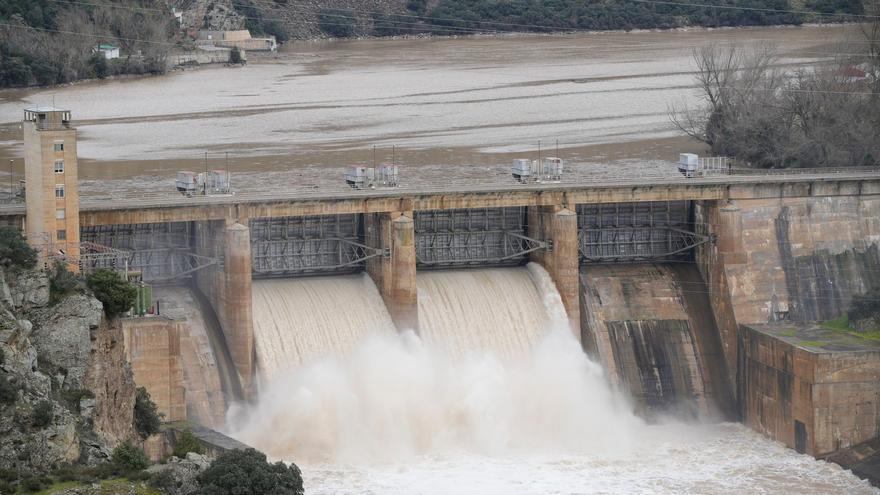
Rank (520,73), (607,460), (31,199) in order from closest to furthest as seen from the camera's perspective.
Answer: (31,199) < (607,460) < (520,73)

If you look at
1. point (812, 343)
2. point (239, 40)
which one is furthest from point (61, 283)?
point (239, 40)

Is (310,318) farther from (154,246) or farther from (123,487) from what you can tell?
(123,487)

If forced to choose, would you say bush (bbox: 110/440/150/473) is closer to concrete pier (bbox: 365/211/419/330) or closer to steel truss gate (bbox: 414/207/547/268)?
concrete pier (bbox: 365/211/419/330)

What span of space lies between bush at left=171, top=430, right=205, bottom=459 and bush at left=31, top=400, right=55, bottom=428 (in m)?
4.38

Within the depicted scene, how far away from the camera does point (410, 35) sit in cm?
12688

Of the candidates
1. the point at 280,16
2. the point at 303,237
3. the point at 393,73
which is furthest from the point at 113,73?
the point at 303,237

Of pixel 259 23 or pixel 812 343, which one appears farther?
pixel 259 23

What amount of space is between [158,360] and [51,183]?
16.5 feet

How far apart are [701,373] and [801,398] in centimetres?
408

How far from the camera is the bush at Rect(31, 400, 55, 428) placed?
3669 cm

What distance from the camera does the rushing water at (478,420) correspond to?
46.2 metres

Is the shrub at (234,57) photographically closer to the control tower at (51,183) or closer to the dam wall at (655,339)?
the dam wall at (655,339)

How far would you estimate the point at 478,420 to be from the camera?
4906 centimetres

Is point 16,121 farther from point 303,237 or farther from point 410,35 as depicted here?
point 410,35
